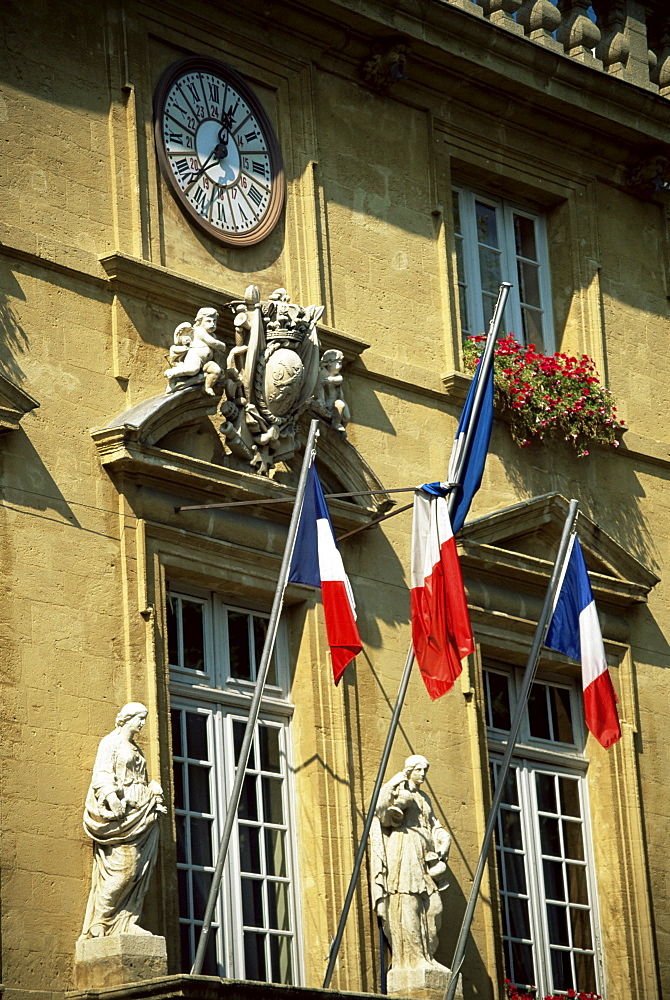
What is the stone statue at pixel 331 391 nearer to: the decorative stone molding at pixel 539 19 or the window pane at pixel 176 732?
the window pane at pixel 176 732

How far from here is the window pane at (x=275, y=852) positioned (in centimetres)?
1306

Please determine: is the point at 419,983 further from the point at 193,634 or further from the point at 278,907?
the point at 193,634

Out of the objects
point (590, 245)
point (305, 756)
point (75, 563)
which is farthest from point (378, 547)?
point (590, 245)

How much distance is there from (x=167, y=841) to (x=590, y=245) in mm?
6007

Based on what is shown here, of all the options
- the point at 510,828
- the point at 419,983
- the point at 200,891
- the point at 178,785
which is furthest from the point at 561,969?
the point at 178,785

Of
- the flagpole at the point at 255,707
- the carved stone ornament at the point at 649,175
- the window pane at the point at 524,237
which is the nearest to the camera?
the flagpole at the point at 255,707

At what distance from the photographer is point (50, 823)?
11.8 m

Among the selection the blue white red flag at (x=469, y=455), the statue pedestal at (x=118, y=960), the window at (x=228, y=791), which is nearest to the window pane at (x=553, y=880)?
the window at (x=228, y=791)

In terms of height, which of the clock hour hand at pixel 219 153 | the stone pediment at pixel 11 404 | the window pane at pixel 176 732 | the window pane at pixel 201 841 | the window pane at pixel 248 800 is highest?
the clock hour hand at pixel 219 153

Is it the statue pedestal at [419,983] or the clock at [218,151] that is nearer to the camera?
the statue pedestal at [419,983]

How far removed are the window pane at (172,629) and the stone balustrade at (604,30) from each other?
4.97m

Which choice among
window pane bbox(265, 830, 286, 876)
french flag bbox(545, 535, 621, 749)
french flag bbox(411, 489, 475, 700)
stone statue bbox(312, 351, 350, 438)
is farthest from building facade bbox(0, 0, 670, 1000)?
french flag bbox(545, 535, 621, 749)

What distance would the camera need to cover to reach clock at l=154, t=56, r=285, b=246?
45.3ft

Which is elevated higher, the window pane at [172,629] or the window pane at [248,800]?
the window pane at [172,629]
